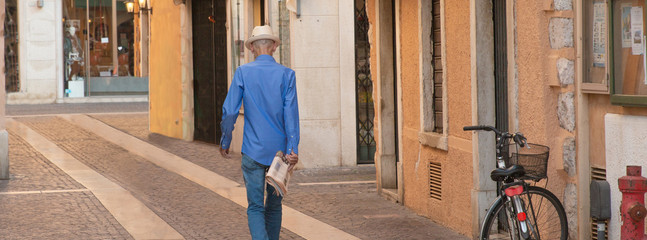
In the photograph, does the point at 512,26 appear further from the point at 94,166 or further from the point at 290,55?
the point at 94,166

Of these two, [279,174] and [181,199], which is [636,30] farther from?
[181,199]

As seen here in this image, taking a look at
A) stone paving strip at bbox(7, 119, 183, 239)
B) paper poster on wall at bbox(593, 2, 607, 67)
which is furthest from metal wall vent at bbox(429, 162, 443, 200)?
paper poster on wall at bbox(593, 2, 607, 67)

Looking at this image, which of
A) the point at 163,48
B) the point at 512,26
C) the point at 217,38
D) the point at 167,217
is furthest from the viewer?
the point at 163,48

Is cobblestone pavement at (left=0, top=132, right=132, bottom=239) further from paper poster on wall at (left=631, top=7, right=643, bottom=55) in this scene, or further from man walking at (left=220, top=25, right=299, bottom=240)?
paper poster on wall at (left=631, top=7, right=643, bottom=55)

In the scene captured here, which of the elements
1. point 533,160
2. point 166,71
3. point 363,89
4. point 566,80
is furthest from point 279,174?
point 166,71

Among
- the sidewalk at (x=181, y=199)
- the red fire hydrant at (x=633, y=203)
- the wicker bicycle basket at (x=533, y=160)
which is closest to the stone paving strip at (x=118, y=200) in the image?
the sidewalk at (x=181, y=199)

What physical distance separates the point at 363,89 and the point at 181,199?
4323mm

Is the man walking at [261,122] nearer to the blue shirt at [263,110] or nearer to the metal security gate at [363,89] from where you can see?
the blue shirt at [263,110]

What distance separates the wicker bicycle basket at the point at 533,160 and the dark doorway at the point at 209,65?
1260 cm

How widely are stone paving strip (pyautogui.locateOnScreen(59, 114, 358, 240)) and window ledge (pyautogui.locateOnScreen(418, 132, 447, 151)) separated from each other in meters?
1.16

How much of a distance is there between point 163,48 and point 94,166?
7.39m

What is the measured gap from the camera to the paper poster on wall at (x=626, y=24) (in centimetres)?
607

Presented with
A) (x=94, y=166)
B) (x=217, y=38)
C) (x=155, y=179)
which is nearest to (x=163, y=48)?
(x=217, y=38)

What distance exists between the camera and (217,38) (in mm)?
18938
